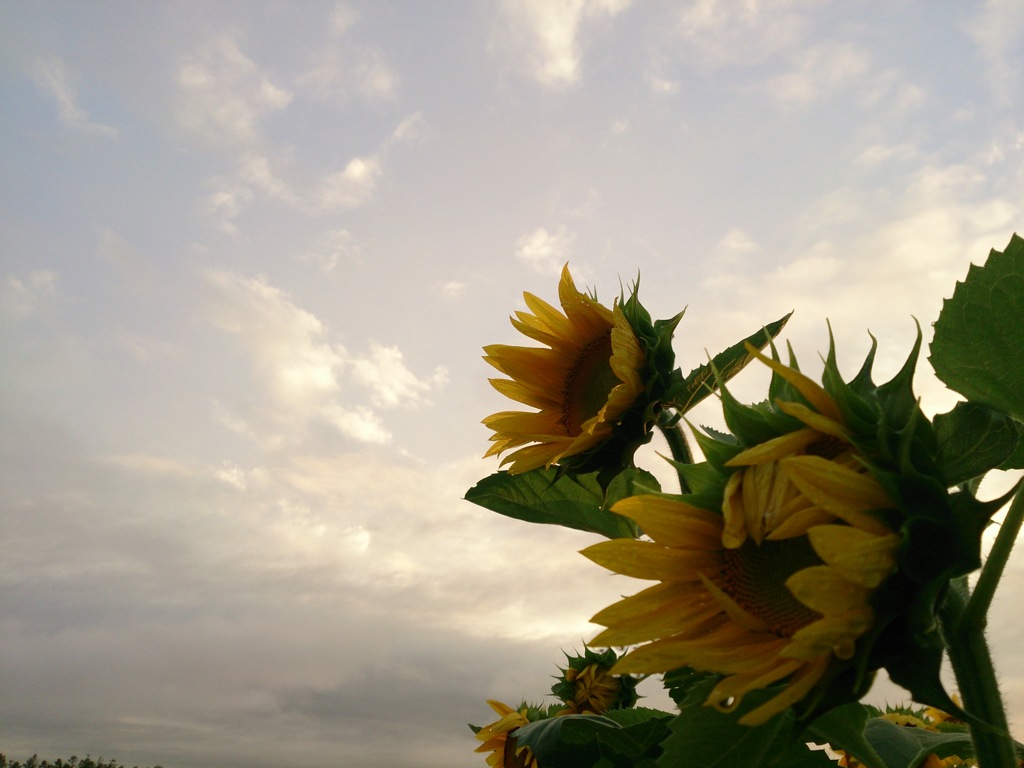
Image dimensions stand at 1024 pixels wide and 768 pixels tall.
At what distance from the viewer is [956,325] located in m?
1.72

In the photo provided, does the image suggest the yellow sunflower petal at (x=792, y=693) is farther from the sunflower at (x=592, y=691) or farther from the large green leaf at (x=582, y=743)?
the sunflower at (x=592, y=691)

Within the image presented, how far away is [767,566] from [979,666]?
36cm

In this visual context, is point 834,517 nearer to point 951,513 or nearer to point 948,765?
point 951,513

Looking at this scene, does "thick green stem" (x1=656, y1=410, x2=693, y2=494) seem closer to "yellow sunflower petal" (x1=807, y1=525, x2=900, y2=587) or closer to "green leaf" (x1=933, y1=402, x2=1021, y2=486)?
"green leaf" (x1=933, y1=402, x2=1021, y2=486)

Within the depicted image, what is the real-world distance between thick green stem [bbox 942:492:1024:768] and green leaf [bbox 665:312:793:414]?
31.1 inches

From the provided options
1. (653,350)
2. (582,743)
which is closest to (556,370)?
(653,350)

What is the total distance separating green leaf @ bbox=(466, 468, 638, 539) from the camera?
255cm

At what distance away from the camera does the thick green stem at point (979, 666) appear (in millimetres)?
1411

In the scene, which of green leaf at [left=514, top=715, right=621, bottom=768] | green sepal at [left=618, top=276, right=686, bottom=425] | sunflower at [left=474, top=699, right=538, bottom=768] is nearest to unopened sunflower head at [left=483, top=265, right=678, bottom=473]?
green sepal at [left=618, top=276, right=686, bottom=425]

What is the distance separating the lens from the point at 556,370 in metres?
2.94

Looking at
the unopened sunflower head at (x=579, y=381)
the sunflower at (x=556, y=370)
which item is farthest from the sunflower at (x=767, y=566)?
the sunflower at (x=556, y=370)

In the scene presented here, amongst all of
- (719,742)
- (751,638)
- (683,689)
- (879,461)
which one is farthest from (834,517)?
(683,689)

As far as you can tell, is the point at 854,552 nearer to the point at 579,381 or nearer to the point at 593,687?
the point at 579,381

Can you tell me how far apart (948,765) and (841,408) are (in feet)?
9.42
